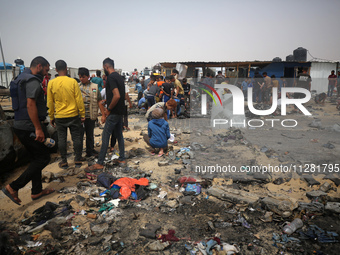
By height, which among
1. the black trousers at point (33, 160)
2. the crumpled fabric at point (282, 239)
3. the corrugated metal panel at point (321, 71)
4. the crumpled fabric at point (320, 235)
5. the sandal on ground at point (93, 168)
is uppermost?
the corrugated metal panel at point (321, 71)

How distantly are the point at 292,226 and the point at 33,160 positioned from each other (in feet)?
12.6

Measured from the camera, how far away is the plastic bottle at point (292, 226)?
2.84 meters

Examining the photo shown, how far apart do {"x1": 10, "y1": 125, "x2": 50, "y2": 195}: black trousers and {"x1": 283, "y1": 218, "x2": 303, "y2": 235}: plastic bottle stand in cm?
362

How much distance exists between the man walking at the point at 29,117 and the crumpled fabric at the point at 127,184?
129 centimetres

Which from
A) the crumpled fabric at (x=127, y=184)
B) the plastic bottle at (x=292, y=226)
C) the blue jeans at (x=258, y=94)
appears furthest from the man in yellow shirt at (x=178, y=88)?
the plastic bottle at (x=292, y=226)

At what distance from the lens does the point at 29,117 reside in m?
3.29

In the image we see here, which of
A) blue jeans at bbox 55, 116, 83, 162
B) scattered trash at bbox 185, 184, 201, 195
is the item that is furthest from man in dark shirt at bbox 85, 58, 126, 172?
scattered trash at bbox 185, 184, 201, 195

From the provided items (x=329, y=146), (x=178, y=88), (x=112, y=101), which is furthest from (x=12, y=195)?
(x=178, y=88)

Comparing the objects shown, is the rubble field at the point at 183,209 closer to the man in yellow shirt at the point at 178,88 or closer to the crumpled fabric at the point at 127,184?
the crumpled fabric at the point at 127,184

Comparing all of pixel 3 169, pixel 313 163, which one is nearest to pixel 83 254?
pixel 3 169

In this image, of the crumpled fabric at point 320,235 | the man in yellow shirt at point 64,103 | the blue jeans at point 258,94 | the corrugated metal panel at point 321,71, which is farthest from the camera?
the corrugated metal panel at point 321,71

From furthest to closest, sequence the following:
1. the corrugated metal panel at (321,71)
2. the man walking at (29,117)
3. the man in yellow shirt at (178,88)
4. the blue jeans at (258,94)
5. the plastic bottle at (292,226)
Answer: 1. the corrugated metal panel at (321,71)
2. the blue jeans at (258,94)
3. the man in yellow shirt at (178,88)
4. the man walking at (29,117)
5. the plastic bottle at (292,226)

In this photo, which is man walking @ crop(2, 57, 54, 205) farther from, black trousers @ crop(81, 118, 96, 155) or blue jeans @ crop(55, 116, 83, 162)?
black trousers @ crop(81, 118, 96, 155)

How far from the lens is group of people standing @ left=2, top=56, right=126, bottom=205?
3.27m
